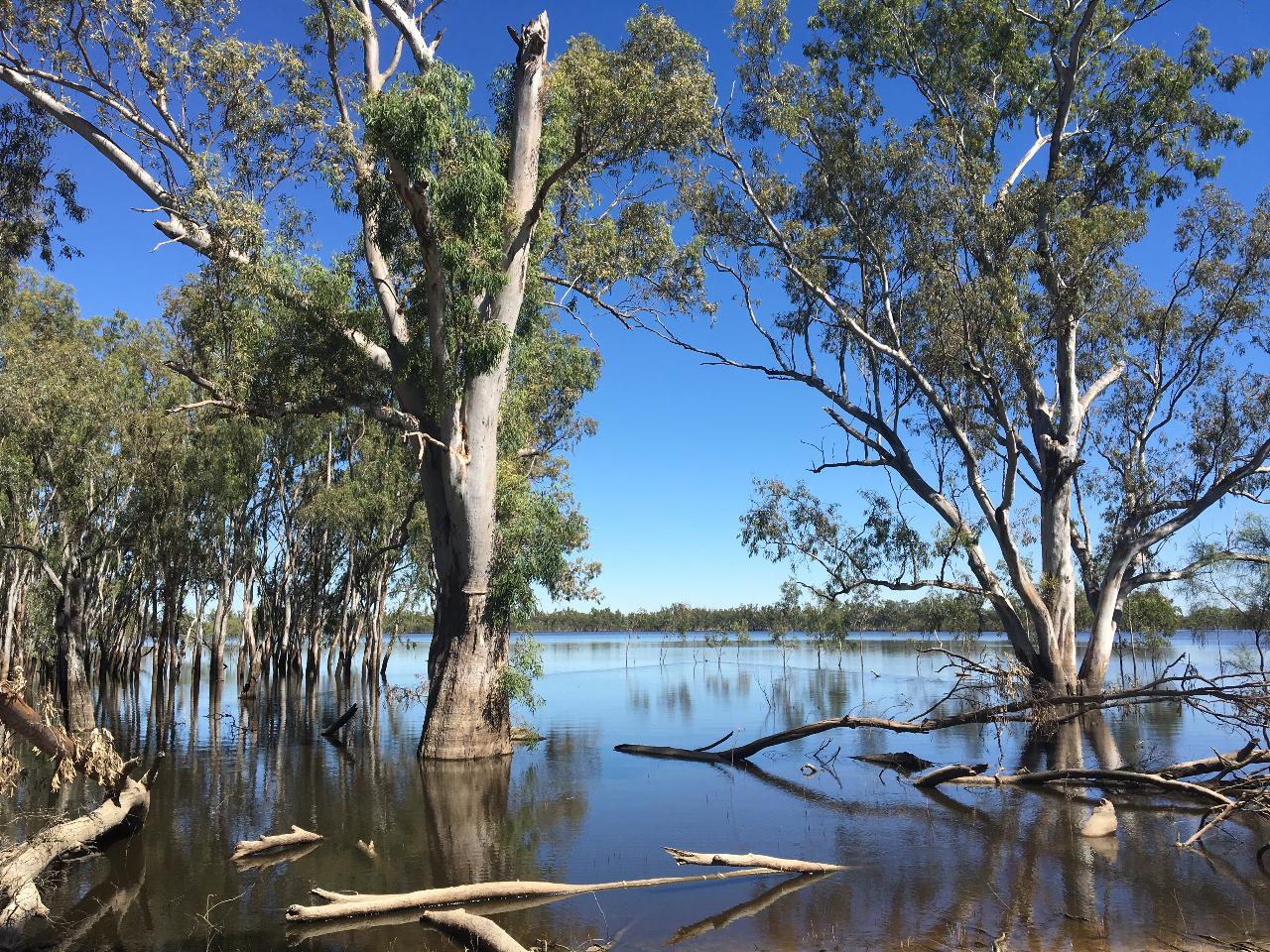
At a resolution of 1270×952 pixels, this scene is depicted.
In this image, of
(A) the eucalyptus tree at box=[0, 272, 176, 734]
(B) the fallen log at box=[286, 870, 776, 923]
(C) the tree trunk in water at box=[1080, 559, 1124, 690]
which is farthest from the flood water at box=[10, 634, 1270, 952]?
(A) the eucalyptus tree at box=[0, 272, 176, 734]

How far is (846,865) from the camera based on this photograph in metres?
8.13

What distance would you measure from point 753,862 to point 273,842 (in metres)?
4.70

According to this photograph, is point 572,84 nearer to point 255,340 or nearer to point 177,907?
point 255,340

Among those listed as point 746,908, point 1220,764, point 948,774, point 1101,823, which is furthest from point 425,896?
point 1220,764

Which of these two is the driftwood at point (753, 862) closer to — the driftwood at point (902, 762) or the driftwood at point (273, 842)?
the driftwood at point (273, 842)

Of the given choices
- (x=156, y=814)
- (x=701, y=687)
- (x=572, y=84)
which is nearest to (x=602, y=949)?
(x=156, y=814)

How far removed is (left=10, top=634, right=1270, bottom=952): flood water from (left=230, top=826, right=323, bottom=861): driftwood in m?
0.18

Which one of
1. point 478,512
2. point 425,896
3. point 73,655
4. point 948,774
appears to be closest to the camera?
point 425,896

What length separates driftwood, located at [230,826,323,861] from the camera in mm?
8484

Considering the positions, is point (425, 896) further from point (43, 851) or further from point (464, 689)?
point (464, 689)

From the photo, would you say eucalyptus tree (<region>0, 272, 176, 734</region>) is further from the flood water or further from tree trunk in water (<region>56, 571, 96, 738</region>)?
the flood water

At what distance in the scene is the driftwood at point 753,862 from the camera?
751cm

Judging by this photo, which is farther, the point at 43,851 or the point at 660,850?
the point at 660,850

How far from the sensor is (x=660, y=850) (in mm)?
9023
